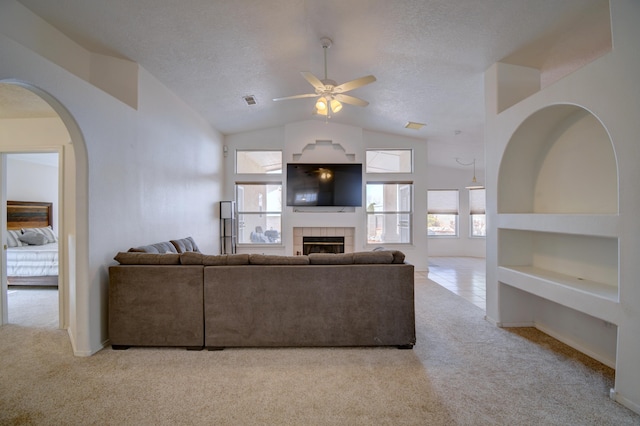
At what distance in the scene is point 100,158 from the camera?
102 inches

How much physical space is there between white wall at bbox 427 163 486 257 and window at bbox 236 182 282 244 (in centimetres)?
462

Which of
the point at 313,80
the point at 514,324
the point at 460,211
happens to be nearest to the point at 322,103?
the point at 313,80

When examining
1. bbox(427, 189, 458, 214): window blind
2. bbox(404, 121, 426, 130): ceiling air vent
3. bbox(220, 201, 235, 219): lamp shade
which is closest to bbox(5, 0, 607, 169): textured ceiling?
bbox(404, 121, 426, 130): ceiling air vent

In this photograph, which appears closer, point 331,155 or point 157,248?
point 157,248

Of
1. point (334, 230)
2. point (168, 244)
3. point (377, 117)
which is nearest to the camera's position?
point (168, 244)

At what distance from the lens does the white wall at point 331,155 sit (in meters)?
6.17

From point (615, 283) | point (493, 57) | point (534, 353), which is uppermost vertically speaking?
point (493, 57)

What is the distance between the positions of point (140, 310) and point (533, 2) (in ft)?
14.4

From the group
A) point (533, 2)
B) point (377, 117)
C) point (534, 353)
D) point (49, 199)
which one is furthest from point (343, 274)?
point (49, 199)

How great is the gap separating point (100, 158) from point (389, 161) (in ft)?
17.8

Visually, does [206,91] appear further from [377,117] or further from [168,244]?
[377,117]

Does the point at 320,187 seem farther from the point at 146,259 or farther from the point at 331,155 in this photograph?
the point at 146,259

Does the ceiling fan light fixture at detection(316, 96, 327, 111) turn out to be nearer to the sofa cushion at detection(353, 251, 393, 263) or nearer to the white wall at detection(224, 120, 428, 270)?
the sofa cushion at detection(353, 251, 393, 263)

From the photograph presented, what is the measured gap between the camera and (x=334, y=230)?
6230mm
